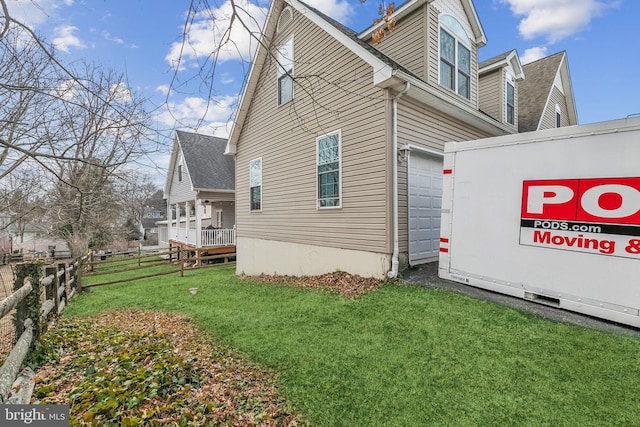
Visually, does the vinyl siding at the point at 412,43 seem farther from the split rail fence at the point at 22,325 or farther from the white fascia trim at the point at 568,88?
the white fascia trim at the point at 568,88

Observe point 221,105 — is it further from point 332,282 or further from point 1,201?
point 1,201

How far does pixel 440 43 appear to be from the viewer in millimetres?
7820

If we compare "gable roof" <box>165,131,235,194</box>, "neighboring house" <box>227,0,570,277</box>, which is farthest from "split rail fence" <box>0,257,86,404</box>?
"gable roof" <box>165,131,235,194</box>

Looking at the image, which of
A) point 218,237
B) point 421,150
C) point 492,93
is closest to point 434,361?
point 421,150

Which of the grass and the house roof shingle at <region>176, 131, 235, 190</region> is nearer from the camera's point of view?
the grass

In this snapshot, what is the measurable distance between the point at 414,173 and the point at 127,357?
6.27 meters

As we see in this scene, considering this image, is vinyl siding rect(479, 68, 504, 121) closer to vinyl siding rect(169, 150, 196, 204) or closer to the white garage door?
the white garage door

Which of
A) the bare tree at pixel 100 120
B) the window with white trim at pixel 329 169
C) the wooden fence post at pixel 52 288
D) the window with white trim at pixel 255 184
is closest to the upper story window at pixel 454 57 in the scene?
the window with white trim at pixel 329 169

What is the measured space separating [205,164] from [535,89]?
1746 centimetres

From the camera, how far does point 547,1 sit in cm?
562

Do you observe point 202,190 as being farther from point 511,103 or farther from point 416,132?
point 511,103

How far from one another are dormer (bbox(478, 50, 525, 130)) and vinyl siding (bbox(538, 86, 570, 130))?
2265mm

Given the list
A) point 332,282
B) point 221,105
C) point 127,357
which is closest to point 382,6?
point 221,105

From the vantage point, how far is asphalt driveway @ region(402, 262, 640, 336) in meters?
3.86
